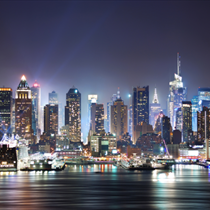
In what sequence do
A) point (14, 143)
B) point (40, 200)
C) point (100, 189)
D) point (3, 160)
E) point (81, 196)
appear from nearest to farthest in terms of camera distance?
point (40, 200) < point (81, 196) < point (100, 189) < point (3, 160) < point (14, 143)

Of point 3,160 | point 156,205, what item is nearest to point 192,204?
point 156,205

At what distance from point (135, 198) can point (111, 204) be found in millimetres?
8865

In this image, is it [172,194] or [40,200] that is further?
[172,194]

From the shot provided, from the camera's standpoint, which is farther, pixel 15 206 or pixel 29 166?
pixel 29 166

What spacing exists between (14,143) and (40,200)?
320 feet

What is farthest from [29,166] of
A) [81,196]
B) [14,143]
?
[81,196]

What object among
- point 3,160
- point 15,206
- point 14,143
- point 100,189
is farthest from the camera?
point 14,143

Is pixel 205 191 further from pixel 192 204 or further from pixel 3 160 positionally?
pixel 3 160

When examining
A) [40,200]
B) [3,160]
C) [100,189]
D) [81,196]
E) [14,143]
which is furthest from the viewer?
[14,143]

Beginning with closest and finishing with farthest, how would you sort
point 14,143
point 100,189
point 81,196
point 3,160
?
point 81,196, point 100,189, point 3,160, point 14,143

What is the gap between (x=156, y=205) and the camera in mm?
68062

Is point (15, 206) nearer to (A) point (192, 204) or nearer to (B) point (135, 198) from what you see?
(B) point (135, 198)

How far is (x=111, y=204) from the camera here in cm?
6919

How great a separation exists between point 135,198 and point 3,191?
90.7 ft
